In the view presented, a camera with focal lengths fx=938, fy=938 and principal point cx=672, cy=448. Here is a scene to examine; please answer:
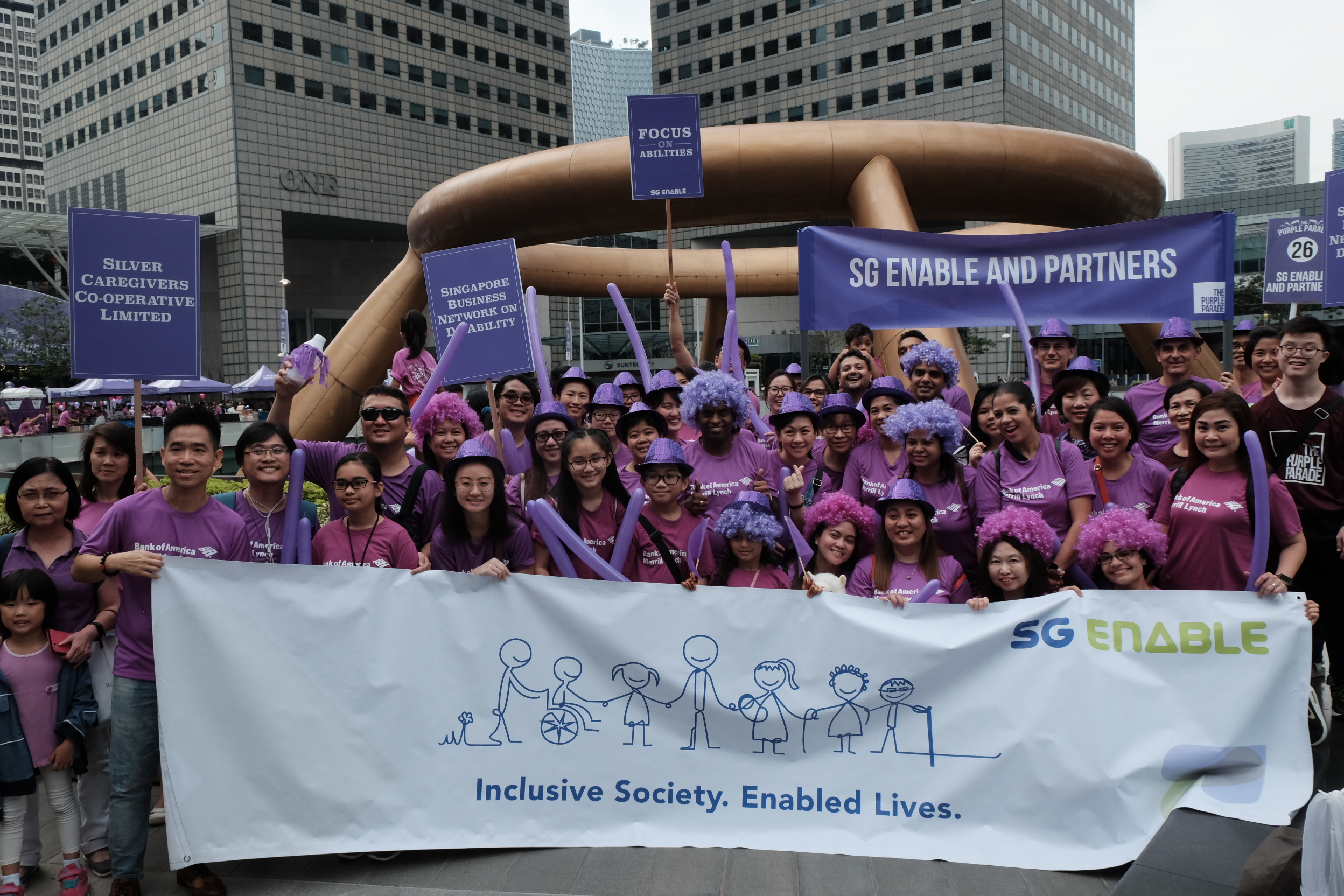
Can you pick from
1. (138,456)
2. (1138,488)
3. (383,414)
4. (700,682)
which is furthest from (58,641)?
(1138,488)

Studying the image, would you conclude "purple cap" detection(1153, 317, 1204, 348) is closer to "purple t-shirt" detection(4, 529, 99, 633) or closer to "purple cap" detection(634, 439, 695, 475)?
"purple cap" detection(634, 439, 695, 475)

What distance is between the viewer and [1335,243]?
7.27 meters

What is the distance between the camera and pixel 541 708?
13.3 feet

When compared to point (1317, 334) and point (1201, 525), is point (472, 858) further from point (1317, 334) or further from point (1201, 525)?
point (1317, 334)

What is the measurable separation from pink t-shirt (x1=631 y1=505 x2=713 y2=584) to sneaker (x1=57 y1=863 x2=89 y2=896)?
258 cm

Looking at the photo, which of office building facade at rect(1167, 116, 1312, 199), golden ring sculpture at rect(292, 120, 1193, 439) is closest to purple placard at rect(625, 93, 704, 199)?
golden ring sculpture at rect(292, 120, 1193, 439)

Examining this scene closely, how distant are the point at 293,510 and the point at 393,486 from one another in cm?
81

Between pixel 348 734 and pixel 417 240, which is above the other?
pixel 417 240

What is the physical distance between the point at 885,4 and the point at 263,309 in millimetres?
40349

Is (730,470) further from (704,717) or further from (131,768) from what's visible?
Answer: (131,768)

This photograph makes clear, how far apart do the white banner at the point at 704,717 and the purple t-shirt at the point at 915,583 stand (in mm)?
289

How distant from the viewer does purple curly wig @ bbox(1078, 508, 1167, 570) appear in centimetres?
421

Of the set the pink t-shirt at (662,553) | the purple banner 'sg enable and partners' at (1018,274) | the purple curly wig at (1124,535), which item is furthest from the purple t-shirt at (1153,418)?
the pink t-shirt at (662,553)

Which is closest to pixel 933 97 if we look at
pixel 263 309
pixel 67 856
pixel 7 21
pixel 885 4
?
pixel 885 4
